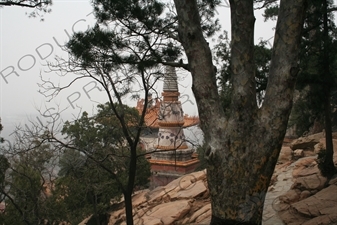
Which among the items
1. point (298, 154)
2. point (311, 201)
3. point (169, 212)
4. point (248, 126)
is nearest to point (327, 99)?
point (311, 201)

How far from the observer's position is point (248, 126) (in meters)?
2.99

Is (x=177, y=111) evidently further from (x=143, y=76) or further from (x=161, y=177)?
(x=143, y=76)

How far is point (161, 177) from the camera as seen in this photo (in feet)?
41.8

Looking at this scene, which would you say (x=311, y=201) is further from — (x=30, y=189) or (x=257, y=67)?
(x=30, y=189)

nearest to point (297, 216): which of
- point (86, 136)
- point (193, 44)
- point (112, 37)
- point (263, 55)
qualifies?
point (263, 55)

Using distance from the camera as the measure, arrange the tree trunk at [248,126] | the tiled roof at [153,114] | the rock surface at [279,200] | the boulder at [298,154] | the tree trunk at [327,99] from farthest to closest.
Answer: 1. the boulder at [298,154]
2. the tiled roof at [153,114]
3. the tree trunk at [327,99]
4. the rock surface at [279,200]
5. the tree trunk at [248,126]

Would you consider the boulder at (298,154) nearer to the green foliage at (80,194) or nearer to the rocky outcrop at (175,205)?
the rocky outcrop at (175,205)

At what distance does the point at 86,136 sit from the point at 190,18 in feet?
27.5

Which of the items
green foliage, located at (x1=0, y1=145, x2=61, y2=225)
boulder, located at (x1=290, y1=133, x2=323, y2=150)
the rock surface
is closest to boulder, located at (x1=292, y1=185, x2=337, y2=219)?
the rock surface

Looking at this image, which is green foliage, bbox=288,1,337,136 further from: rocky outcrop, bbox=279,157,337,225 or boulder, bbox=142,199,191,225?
boulder, bbox=142,199,191,225

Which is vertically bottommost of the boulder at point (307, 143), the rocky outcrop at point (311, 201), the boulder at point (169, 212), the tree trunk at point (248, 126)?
the boulder at point (169, 212)

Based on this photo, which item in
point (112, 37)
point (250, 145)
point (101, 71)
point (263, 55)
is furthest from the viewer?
point (263, 55)

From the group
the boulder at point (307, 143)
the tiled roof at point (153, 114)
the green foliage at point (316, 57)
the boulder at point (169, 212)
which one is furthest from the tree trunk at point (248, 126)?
the boulder at point (307, 143)

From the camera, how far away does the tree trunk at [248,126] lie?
294 cm
